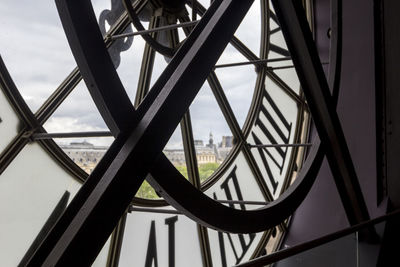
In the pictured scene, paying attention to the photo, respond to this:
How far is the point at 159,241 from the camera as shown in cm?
383

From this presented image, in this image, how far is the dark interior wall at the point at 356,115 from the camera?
3.23 m

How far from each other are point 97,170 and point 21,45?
205 cm

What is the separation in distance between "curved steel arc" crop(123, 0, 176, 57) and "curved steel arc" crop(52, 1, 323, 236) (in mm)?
2038

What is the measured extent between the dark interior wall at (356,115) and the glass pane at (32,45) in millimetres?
2450

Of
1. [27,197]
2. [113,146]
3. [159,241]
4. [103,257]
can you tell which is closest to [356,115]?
[159,241]

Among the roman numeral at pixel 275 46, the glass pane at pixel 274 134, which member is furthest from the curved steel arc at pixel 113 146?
the roman numeral at pixel 275 46

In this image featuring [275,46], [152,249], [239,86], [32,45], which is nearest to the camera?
[32,45]

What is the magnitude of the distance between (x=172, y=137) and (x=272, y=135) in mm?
2057

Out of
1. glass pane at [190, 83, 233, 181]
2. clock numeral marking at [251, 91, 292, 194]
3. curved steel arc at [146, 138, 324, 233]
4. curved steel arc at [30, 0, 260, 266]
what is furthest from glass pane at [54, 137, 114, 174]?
clock numeral marking at [251, 91, 292, 194]

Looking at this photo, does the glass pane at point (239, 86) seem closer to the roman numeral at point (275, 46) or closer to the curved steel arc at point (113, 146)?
the roman numeral at point (275, 46)

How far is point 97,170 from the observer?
102 cm

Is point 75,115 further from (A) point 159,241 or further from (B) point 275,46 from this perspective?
(B) point 275,46

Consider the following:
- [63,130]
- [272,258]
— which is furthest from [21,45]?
[272,258]

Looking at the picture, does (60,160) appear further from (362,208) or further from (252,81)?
(252,81)
